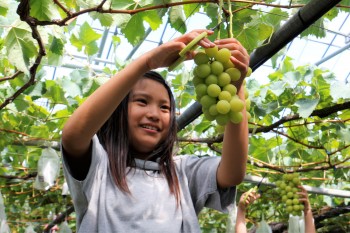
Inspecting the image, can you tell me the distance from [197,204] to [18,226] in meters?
6.88

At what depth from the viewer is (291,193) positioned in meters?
3.22

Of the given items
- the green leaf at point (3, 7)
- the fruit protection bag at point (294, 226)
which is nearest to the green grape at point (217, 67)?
the green leaf at point (3, 7)

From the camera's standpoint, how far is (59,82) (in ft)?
9.30

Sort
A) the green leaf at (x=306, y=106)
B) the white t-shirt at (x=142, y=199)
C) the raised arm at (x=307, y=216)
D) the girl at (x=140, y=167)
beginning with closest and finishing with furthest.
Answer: the girl at (x=140, y=167) < the white t-shirt at (x=142, y=199) < the green leaf at (x=306, y=106) < the raised arm at (x=307, y=216)

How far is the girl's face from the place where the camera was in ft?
4.91

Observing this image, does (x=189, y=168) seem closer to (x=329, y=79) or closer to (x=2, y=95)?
(x=329, y=79)

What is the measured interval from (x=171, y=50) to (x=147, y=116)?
0.46 m

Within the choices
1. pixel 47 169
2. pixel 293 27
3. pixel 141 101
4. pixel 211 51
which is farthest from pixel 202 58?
pixel 47 169

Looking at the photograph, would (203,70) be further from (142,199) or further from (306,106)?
(306,106)

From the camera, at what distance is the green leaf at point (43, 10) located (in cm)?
151

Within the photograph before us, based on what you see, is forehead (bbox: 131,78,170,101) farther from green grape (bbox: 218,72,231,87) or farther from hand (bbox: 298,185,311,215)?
hand (bbox: 298,185,311,215)

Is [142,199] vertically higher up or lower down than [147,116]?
lower down

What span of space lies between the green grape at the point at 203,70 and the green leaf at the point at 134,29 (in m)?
0.73

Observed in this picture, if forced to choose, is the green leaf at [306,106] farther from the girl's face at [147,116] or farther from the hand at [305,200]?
the girl's face at [147,116]
